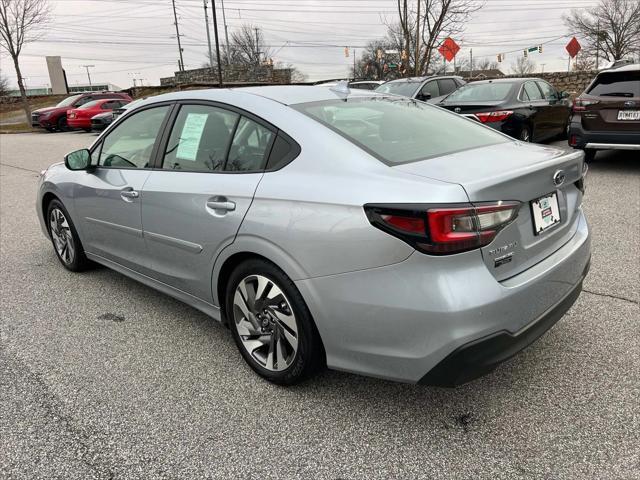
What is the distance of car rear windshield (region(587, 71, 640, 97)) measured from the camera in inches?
288

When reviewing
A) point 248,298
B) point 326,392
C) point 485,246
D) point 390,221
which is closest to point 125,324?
point 248,298

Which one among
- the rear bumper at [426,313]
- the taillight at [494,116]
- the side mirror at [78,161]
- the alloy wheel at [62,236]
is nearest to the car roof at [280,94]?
the side mirror at [78,161]

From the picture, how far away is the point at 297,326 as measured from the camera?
245 cm

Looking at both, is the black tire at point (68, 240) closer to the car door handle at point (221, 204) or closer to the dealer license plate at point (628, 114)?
the car door handle at point (221, 204)

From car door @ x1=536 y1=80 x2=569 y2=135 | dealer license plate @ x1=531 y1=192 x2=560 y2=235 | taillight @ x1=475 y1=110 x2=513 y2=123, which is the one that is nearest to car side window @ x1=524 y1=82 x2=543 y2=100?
car door @ x1=536 y1=80 x2=569 y2=135

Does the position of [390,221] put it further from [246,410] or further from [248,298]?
[246,410]

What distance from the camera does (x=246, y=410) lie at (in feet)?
8.34

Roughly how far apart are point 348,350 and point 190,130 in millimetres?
1727

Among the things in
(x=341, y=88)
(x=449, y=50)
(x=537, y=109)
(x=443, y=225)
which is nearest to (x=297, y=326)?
(x=443, y=225)

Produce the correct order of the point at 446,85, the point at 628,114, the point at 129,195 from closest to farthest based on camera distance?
the point at 129,195, the point at 628,114, the point at 446,85

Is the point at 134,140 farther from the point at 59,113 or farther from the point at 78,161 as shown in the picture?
the point at 59,113

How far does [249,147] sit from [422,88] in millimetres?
8906

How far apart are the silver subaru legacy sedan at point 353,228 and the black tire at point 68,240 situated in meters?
1.08

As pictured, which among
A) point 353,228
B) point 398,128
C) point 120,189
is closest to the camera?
point 353,228
